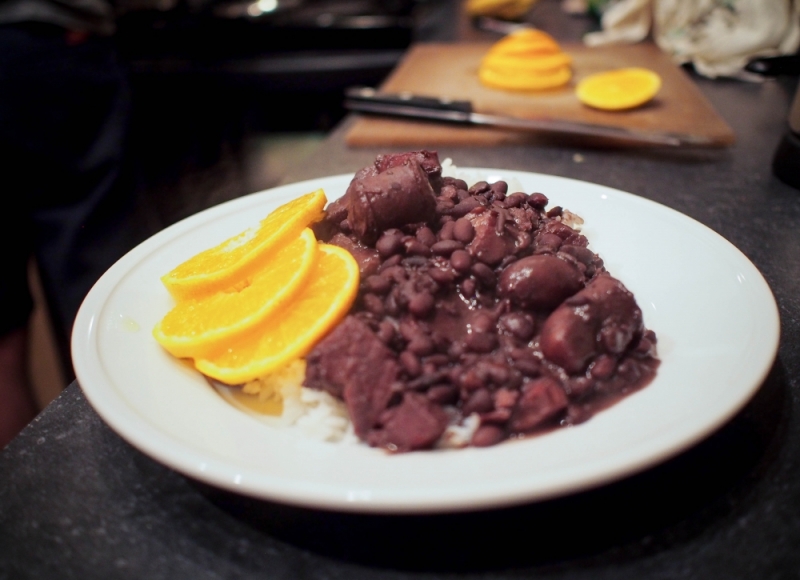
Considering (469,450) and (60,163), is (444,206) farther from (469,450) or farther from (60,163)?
(60,163)

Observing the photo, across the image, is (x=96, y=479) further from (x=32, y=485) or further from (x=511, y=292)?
(x=511, y=292)

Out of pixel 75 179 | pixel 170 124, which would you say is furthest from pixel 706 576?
pixel 170 124

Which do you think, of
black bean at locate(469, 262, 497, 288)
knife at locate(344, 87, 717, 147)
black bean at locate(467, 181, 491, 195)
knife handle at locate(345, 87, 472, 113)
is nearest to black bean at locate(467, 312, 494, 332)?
black bean at locate(469, 262, 497, 288)

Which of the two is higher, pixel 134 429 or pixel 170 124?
pixel 134 429

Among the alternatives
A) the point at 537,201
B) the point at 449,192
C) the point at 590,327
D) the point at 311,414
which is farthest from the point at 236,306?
the point at 537,201

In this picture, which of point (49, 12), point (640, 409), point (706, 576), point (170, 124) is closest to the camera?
point (706, 576)

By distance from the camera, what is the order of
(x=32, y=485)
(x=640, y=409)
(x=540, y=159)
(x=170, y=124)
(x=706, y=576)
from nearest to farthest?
(x=706, y=576)
(x=640, y=409)
(x=32, y=485)
(x=540, y=159)
(x=170, y=124)
